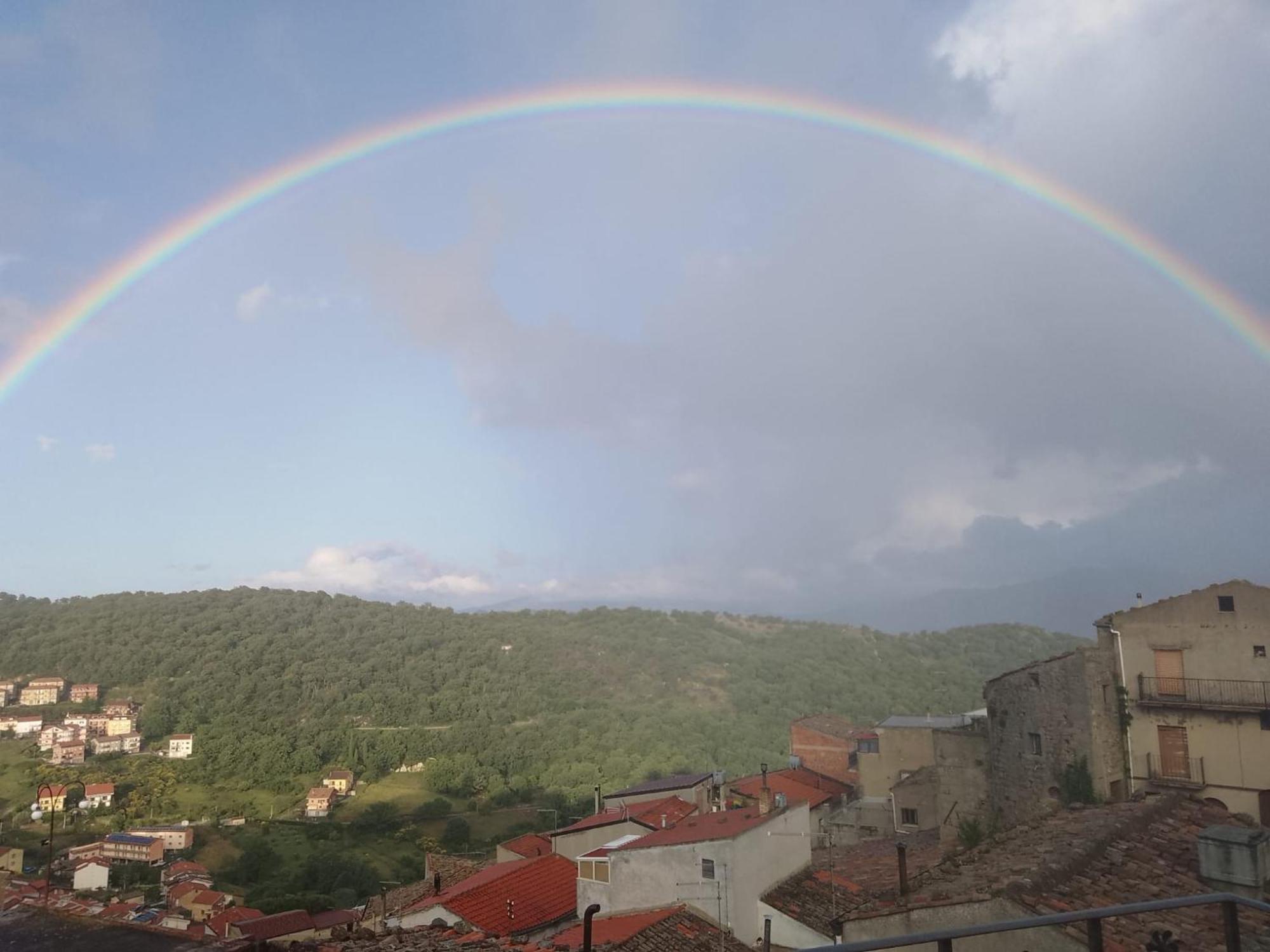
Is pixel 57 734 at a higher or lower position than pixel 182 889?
higher

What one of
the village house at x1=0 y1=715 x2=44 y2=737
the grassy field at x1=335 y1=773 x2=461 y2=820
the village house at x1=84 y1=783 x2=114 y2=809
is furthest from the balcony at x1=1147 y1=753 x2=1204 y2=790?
the village house at x1=0 y1=715 x2=44 y2=737

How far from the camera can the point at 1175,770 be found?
64.5 ft

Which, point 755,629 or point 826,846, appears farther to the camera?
point 755,629

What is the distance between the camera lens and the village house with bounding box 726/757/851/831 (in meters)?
33.2

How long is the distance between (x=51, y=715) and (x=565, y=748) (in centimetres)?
5029

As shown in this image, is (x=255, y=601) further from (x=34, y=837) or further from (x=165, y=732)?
(x=34, y=837)

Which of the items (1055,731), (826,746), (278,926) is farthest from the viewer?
(826,746)

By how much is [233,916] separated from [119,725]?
5883cm

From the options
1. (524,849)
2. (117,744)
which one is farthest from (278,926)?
(117,744)

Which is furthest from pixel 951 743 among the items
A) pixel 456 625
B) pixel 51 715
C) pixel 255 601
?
pixel 255 601

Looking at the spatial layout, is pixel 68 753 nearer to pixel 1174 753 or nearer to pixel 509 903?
pixel 509 903

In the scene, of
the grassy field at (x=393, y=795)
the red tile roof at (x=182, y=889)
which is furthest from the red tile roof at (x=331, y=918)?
the grassy field at (x=393, y=795)

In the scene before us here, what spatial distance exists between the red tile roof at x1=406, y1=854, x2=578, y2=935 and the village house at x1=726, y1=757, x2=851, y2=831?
11.9 m

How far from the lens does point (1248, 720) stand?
18953mm
